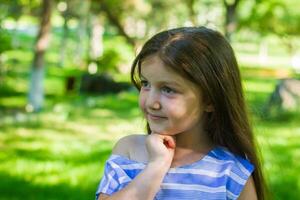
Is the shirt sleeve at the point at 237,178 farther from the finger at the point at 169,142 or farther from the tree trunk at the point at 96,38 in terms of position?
the tree trunk at the point at 96,38

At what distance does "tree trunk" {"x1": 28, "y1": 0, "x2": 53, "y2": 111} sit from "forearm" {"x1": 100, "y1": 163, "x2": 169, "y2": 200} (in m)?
10.1

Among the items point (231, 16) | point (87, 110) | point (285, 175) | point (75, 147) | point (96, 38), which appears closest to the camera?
point (285, 175)

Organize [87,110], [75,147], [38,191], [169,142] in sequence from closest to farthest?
[169,142]
[38,191]
[75,147]
[87,110]

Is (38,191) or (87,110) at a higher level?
(38,191)

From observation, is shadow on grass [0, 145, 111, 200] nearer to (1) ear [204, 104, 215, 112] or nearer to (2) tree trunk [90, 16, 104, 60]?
(1) ear [204, 104, 215, 112]

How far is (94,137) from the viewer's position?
8.78 metres

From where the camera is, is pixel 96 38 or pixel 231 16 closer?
pixel 231 16

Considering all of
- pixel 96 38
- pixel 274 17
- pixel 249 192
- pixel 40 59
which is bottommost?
pixel 96 38

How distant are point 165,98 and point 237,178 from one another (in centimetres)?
31

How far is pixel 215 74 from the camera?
5.53 ft

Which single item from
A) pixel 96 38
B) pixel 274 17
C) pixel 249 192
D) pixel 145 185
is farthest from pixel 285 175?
pixel 96 38

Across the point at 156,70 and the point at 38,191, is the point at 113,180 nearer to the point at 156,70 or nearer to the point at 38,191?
the point at 156,70

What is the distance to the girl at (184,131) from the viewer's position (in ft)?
5.40

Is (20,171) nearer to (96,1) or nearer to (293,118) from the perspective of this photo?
(293,118)
